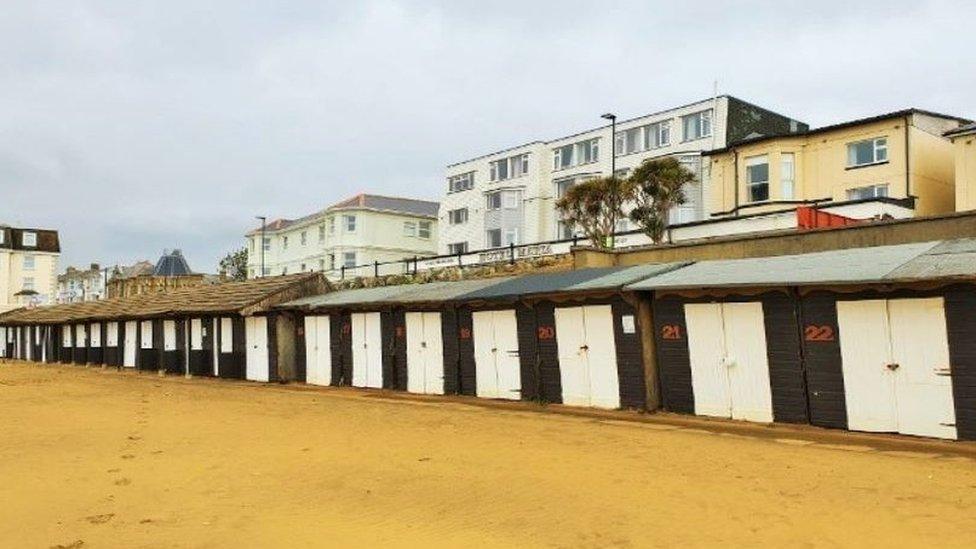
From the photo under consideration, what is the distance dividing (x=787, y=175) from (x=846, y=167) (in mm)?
2454

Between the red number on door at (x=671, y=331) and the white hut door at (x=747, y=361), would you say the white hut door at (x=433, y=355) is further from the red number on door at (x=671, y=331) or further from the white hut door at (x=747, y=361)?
the white hut door at (x=747, y=361)

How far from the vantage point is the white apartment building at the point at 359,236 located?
58250mm

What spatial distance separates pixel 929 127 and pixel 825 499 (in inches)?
1134

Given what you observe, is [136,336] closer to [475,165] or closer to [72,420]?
[72,420]

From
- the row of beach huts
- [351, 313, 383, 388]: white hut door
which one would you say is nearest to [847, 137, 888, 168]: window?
the row of beach huts

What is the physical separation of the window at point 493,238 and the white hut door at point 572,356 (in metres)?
36.3

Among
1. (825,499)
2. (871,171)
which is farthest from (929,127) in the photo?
(825,499)

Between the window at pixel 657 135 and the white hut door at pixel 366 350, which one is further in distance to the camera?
the window at pixel 657 135

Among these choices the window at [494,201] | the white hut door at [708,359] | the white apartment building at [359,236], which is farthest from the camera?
the white apartment building at [359,236]

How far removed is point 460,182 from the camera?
5744cm

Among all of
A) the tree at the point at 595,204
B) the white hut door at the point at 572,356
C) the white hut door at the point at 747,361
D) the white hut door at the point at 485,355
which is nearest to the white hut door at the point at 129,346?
the tree at the point at 595,204

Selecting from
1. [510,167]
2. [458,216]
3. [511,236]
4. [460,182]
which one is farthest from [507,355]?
[460,182]

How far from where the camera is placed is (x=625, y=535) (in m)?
6.58

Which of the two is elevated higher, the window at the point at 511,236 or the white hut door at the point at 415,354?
the window at the point at 511,236
